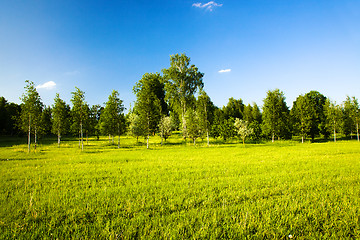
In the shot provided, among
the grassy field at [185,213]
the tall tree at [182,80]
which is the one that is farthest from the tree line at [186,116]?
the grassy field at [185,213]

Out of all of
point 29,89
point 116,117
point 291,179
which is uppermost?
point 29,89

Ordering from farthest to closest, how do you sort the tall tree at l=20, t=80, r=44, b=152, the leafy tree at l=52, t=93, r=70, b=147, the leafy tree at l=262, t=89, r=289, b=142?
1. the leafy tree at l=262, t=89, r=289, b=142
2. the leafy tree at l=52, t=93, r=70, b=147
3. the tall tree at l=20, t=80, r=44, b=152

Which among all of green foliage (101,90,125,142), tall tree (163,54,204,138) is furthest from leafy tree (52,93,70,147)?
tall tree (163,54,204,138)

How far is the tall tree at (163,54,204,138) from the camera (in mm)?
51594

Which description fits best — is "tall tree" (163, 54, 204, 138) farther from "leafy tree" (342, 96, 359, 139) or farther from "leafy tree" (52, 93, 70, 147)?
"leafy tree" (342, 96, 359, 139)

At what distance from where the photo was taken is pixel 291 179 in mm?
8320

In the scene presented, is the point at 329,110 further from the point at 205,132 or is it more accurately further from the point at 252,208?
the point at 252,208

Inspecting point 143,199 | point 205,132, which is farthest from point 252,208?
point 205,132

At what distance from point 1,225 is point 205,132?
36.3 metres

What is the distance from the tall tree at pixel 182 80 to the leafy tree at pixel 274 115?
22664 mm

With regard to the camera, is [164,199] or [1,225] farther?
[164,199]

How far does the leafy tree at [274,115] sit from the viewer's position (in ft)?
153

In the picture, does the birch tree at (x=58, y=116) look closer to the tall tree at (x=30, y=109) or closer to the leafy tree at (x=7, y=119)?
the tall tree at (x=30, y=109)

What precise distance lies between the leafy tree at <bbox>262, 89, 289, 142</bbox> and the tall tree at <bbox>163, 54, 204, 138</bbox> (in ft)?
74.4
